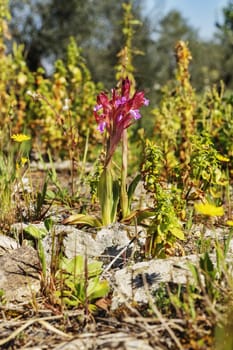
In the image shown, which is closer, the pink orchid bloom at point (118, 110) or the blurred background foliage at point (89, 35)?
the pink orchid bloom at point (118, 110)

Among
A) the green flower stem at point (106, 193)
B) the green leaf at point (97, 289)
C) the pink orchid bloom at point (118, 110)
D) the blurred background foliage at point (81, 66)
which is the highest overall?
the blurred background foliage at point (81, 66)

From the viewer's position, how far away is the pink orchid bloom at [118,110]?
2.42 metres

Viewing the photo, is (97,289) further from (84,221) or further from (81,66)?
(81,66)

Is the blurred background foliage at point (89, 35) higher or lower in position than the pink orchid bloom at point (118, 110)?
higher

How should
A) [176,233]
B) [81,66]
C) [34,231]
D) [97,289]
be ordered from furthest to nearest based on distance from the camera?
[81,66] → [34,231] → [176,233] → [97,289]

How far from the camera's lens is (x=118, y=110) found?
2.46 m

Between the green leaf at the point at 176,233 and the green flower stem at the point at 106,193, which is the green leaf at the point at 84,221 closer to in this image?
the green flower stem at the point at 106,193

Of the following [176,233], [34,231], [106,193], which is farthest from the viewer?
[106,193]

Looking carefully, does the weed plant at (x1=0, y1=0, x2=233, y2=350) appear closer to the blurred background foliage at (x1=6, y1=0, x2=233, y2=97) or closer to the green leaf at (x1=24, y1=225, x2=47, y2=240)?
the green leaf at (x1=24, y1=225, x2=47, y2=240)

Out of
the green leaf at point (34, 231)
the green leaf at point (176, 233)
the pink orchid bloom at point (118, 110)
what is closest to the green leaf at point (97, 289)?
the green leaf at point (176, 233)

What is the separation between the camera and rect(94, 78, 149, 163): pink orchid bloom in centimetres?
242

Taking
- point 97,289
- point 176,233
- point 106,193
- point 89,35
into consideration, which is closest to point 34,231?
point 106,193

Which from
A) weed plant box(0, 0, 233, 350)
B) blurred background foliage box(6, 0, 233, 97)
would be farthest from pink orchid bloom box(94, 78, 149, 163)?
blurred background foliage box(6, 0, 233, 97)

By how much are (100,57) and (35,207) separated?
1527cm
